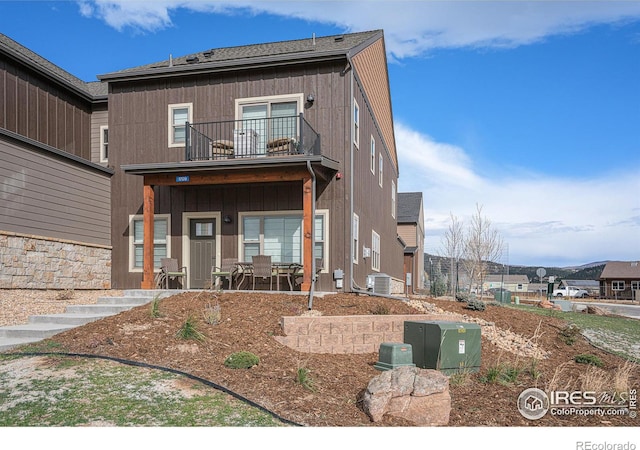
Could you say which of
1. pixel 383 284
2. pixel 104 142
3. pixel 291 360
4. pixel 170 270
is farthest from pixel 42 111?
pixel 291 360

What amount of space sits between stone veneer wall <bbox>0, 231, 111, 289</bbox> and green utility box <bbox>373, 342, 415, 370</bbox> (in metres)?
8.94

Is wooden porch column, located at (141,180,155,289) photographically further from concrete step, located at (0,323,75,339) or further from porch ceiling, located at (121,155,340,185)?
concrete step, located at (0,323,75,339)

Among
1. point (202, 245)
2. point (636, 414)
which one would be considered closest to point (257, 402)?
point (636, 414)

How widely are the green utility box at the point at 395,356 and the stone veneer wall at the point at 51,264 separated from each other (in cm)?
894

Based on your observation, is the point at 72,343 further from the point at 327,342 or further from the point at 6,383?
the point at 327,342

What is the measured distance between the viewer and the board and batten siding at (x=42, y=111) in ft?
48.0

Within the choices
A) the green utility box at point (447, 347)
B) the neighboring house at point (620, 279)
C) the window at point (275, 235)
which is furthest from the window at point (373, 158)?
the neighboring house at point (620, 279)

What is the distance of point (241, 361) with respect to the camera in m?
6.99

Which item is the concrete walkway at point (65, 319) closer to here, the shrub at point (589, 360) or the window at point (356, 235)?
the window at point (356, 235)

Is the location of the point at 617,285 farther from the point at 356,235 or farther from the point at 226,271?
the point at 226,271

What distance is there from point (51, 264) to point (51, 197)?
67.9 inches

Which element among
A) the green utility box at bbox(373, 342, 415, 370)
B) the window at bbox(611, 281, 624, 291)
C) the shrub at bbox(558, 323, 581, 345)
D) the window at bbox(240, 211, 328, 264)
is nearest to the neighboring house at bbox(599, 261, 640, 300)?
the window at bbox(611, 281, 624, 291)

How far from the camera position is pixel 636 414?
6.50 metres

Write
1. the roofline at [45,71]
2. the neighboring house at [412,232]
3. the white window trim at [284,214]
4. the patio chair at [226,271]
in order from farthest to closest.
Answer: the neighboring house at [412,232], the roofline at [45,71], the white window trim at [284,214], the patio chair at [226,271]
